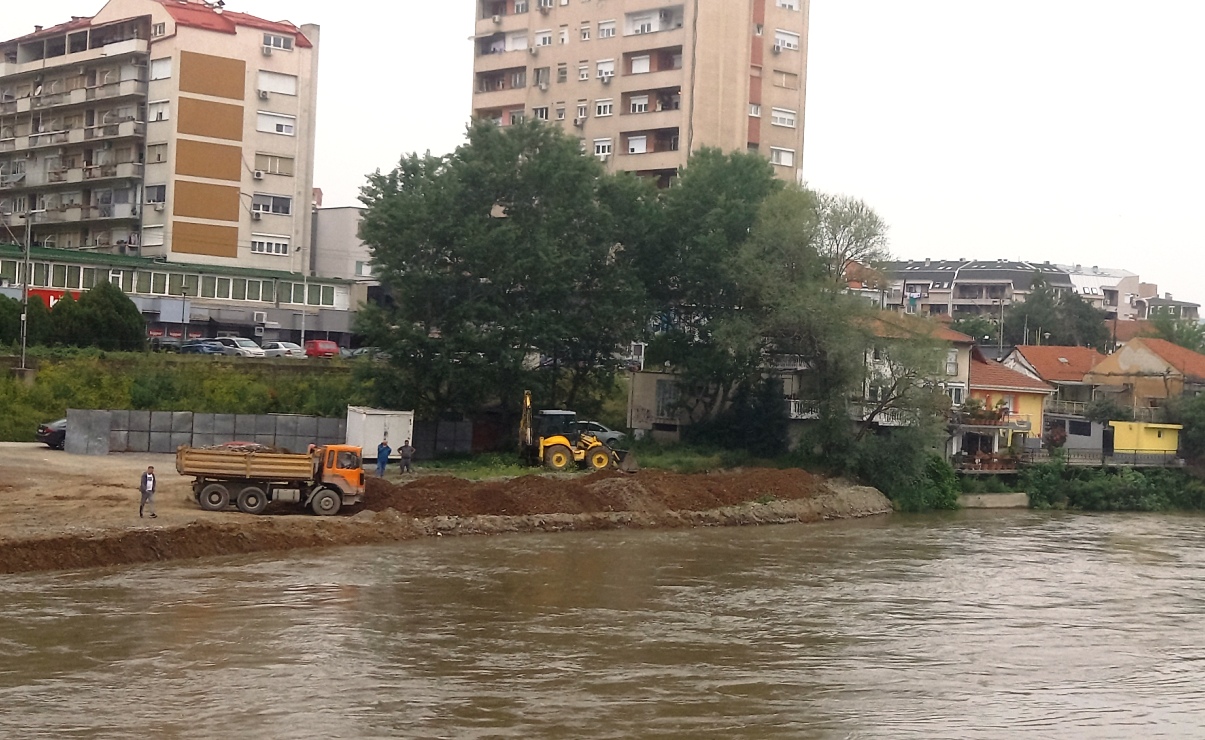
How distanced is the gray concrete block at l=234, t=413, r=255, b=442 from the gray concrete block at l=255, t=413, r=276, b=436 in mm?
184

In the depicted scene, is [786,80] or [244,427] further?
[786,80]

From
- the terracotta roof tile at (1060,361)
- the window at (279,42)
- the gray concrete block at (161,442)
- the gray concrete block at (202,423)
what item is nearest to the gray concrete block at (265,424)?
the gray concrete block at (202,423)

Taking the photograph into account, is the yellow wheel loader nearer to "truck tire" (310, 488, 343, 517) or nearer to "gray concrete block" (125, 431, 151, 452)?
"truck tire" (310, 488, 343, 517)

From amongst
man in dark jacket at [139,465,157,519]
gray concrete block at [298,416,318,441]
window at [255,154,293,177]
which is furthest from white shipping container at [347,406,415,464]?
window at [255,154,293,177]

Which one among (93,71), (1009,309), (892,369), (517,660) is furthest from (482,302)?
(1009,309)

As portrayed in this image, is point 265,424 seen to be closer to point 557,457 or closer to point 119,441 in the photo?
point 119,441

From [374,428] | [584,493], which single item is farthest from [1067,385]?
[374,428]

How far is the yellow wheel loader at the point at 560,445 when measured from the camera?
47.2m

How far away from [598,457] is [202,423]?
1405cm

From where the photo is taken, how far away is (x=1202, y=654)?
83.6 ft

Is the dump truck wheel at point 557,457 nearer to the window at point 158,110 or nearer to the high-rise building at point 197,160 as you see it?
the high-rise building at point 197,160

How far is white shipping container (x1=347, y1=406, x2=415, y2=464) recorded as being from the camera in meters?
46.0

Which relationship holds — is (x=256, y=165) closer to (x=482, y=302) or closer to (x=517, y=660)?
(x=482, y=302)

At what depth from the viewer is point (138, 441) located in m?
45.9
